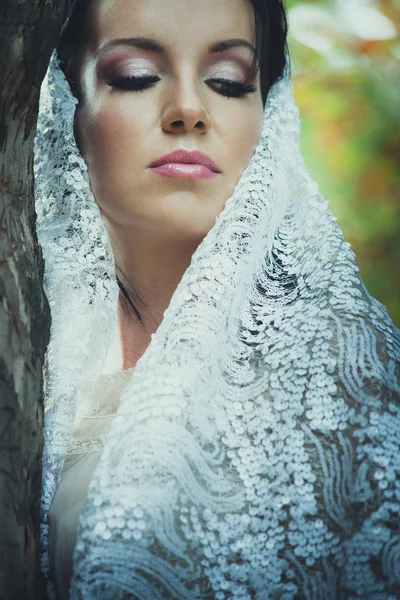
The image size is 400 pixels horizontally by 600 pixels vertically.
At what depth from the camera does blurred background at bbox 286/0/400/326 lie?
7.96 feet

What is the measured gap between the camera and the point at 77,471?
0.99 m

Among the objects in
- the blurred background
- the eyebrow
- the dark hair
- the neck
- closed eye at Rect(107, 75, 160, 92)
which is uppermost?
the blurred background

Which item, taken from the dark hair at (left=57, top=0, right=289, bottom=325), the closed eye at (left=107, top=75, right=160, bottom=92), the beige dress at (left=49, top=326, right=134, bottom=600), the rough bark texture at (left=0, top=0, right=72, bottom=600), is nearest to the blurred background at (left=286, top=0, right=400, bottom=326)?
the dark hair at (left=57, top=0, right=289, bottom=325)

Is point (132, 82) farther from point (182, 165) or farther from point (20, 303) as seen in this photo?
point (20, 303)

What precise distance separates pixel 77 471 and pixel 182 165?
0.51 metres

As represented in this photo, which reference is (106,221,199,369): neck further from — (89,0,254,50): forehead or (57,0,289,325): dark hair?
(89,0,254,50): forehead

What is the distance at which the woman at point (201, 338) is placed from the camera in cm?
83

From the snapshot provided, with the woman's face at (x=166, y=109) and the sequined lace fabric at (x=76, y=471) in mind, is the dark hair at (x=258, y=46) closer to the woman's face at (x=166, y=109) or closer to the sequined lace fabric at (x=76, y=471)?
the woman's face at (x=166, y=109)

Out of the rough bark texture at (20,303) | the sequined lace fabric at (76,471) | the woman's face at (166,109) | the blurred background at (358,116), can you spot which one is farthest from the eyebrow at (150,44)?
the blurred background at (358,116)

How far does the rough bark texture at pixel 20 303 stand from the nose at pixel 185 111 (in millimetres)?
289

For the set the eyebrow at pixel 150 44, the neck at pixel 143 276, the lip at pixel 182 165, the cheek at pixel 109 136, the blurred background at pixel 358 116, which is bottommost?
the neck at pixel 143 276

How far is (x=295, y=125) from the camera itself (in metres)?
1.33

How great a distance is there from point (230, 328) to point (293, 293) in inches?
5.6

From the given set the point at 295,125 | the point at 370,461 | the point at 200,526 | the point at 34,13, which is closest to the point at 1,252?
the point at 34,13
